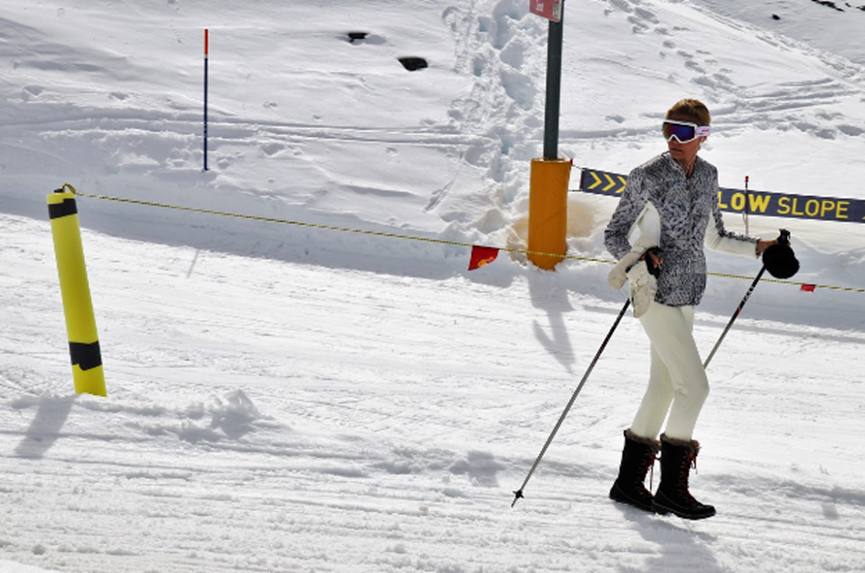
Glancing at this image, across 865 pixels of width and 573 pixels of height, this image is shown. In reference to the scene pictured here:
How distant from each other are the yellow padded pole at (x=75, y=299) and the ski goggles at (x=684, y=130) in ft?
9.86

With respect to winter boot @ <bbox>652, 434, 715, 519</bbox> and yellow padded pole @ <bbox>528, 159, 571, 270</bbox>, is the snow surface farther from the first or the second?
yellow padded pole @ <bbox>528, 159, 571, 270</bbox>

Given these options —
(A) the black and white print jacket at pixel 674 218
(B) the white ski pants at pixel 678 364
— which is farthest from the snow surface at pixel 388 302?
(A) the black and white print jacket at pixel 674 218

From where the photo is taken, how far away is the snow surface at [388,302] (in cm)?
411

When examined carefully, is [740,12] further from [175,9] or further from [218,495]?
[218,495]

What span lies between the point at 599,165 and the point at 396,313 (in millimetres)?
4264

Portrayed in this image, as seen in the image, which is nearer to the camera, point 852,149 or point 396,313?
point 396,313

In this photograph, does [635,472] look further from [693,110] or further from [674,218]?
[693,110]

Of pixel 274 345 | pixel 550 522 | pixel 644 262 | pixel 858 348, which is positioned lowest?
pixel 858 348

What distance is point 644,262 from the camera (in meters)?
4.21

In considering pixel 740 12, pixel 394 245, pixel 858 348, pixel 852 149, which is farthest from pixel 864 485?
pixel 740 12

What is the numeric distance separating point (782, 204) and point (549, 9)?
2874 millimetres

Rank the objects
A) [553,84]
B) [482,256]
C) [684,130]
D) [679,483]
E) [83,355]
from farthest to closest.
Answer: [553,84] → [482,256] → [83,355] → [679,483] → [684,130]

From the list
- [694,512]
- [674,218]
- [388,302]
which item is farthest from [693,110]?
[388,302]

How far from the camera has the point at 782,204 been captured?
9133 mm
